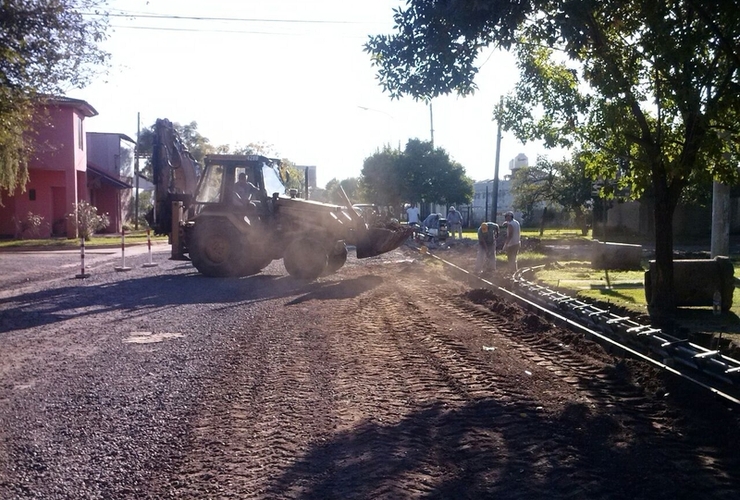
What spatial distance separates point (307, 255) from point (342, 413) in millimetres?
12724

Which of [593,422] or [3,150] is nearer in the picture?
[593,422]

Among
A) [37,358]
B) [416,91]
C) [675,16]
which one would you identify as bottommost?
[37,358]

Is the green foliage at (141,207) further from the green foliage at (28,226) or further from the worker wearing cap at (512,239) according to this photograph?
the worker wearing cap at (512,239)

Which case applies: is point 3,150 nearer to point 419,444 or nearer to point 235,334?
point 235,334

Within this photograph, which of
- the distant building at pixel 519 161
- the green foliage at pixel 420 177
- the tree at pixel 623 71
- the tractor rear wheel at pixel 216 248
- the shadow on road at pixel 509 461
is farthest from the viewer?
the distant building at pixel 519 161

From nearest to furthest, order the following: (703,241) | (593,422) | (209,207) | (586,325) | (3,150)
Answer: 1. (593,422)
2. (586,325)
3. (209,207)
4. (3,150)
5. (703,241)

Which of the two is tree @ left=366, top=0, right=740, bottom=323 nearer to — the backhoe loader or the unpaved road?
the unpaved road

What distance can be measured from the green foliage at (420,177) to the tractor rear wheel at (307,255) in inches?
1731

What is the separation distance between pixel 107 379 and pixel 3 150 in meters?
20.2

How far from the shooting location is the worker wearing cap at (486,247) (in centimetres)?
2133

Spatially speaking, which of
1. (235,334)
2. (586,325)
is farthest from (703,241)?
(235,334)

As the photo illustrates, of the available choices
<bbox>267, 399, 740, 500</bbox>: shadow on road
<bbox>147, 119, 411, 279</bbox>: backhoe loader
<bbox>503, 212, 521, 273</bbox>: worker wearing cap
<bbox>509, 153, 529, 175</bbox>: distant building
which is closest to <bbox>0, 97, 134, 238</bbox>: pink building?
<bbox>147, 119, 411, 279</bbox>: backhoe loader

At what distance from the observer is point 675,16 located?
1044cm

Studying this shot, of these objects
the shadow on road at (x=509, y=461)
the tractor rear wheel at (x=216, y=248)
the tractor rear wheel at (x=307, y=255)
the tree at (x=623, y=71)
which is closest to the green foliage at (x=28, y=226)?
the tractor rear wheel at (x=216, y=248)
